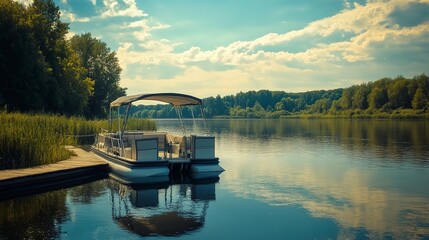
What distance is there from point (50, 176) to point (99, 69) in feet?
174

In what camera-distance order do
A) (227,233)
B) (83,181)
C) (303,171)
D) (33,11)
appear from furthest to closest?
1. (33,11)
2. (303,171)
3. (83,181)
4. (227,233)

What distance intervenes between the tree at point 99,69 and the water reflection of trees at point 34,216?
2051 inches

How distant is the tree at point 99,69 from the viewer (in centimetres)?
6494

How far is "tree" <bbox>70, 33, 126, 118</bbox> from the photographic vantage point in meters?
64.9

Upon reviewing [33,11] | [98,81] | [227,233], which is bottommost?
[227,233]

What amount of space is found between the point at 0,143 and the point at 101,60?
5295 cm

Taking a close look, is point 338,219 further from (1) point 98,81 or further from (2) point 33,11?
(1) point 98,81

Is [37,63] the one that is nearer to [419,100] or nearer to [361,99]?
[419,100]

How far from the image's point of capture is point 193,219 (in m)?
11.5

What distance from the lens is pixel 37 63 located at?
39281mm

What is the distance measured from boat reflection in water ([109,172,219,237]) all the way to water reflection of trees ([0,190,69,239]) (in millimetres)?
1634

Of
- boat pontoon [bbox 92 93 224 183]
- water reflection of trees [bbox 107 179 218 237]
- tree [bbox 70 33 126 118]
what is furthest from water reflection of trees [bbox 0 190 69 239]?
tree [bbox 70 33 126 118]

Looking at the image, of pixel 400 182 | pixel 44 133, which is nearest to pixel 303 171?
pixel 400 182

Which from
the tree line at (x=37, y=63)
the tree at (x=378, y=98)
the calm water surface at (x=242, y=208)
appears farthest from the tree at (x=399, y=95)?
the calm water surface at (x=242, y=208)
